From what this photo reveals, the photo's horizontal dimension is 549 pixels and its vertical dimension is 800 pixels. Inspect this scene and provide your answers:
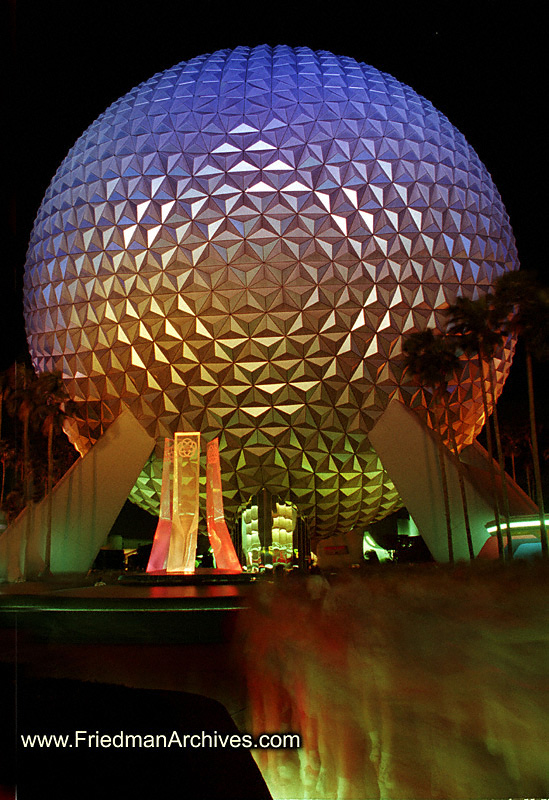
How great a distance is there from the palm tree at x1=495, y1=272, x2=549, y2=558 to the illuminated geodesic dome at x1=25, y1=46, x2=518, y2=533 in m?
4.43

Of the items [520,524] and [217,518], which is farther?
[217,518]

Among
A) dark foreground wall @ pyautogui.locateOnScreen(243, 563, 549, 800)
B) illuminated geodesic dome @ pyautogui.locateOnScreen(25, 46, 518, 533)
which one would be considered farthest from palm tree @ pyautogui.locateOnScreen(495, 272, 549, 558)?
dark foreground wall @ pyautogui.locateOnScreen(243, 563, 549, 800)

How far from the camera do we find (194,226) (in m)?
26.8

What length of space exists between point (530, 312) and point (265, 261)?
9955 millimetres

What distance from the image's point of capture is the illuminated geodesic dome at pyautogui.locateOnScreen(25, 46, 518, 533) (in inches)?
1052

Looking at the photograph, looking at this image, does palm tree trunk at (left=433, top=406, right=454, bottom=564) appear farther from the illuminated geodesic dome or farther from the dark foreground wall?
the dark foreground wall

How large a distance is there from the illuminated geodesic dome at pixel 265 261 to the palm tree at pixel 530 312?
14.5 ft

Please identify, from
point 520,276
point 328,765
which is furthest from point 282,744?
point 520,276

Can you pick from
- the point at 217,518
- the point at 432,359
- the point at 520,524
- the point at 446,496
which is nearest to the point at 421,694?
the point at 446,496

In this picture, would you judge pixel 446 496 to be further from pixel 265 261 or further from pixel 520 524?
pixel 265 261

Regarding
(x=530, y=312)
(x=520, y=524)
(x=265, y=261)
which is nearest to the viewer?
(x=530, y=312)

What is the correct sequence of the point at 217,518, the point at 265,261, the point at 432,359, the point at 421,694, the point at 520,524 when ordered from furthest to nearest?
1. the point at 217,518
2. the point at 265,261
3. the point at 432,359
4. the point at 520,524
5. the point at 421,694

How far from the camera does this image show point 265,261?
26625 mm

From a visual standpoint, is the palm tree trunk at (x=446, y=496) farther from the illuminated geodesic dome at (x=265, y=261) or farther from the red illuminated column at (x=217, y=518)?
the red illuminated column at (x=217, y=518)
